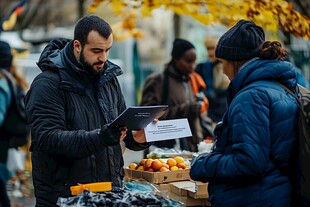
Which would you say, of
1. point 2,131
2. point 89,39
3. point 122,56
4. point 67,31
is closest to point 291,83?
point 89,39

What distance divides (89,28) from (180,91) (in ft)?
14.5

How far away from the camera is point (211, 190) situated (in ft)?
15.9

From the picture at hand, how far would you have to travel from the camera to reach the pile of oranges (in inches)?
245

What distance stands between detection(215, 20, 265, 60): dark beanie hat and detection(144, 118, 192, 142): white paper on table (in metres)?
0.99

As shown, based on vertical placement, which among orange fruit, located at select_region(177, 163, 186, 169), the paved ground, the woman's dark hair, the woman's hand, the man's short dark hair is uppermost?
the man's short dark hair

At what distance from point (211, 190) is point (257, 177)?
0.38 metres

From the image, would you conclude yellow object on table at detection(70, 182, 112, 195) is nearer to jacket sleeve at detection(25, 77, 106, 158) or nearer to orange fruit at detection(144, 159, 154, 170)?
jacket sleeve at detection(25, 77, 106, 158)

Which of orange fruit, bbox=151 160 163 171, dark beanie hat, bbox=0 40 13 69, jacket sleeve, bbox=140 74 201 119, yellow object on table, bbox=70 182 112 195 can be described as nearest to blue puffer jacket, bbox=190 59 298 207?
yellow object on table, bbox=70 182 112 195

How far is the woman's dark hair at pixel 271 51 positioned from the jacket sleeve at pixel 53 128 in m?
1.18

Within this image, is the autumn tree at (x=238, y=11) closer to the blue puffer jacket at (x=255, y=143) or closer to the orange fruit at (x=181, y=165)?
the orange fruit at (x=181, y=165)

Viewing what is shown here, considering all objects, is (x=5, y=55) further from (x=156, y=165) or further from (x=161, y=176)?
(x=161, y=176)

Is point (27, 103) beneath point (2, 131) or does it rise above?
above

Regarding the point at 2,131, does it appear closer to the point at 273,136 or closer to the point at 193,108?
the point at 193,108

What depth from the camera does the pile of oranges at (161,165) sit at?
6.23m
